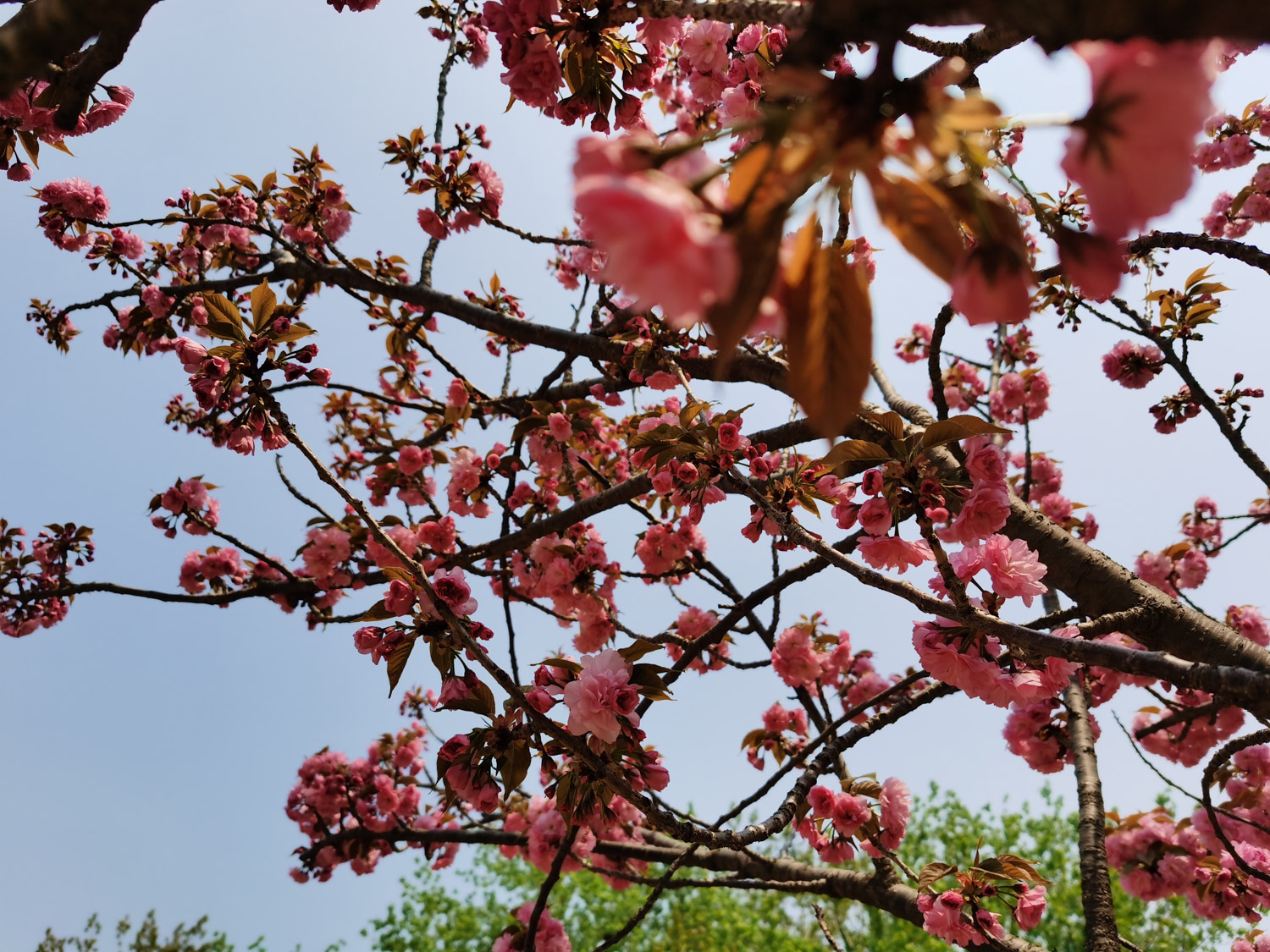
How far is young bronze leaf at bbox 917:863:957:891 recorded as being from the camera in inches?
88.7

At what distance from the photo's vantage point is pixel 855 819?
2379 millimetres

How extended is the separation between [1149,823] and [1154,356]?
2527mm

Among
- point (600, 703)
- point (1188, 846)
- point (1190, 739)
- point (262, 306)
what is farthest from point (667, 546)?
point (1190, 739)

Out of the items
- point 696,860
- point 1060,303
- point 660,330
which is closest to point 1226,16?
point 660,330

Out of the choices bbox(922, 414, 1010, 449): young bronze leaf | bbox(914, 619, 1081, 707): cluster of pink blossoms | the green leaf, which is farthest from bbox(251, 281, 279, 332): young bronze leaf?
bbox(914, 619, 1081, 707): cluster of pink blossoms

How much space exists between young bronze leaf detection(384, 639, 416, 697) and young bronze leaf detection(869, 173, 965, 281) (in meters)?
1.48

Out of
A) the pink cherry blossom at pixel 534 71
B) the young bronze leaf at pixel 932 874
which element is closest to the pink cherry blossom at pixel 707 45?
the pink cherry blossom at pixel 534 71

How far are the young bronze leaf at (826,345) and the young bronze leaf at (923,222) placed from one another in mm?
63

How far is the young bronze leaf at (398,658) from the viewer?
1.65 m

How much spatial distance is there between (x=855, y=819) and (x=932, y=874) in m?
0.27

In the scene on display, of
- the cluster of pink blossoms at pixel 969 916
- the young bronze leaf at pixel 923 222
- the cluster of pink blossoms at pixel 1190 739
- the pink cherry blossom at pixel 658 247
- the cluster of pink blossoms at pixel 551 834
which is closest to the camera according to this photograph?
the pink cherry blossom at pixel 658 247

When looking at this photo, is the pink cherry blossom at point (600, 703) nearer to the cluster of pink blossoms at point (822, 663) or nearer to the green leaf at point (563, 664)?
the green leaf at point (563, 664)

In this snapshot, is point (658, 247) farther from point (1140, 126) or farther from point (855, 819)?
point (855, 819)

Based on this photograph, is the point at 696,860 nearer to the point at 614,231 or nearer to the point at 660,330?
the point at 660,330
